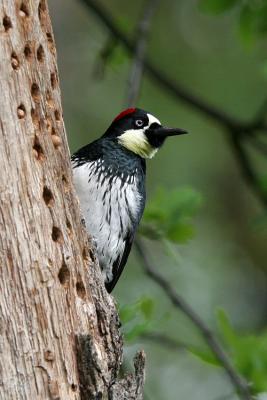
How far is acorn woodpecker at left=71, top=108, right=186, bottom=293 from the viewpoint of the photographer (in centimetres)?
553

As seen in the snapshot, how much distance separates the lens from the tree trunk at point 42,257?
3.88m

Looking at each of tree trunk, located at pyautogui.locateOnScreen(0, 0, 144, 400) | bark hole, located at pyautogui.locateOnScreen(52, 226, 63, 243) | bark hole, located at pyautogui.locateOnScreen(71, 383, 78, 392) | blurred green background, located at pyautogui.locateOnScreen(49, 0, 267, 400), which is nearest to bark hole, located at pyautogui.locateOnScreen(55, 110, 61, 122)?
tree trunk, located at pyautogui.locateOnScreen(0, 0, 144, 400)

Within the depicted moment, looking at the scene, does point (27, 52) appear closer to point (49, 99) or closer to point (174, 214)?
point (49, 99)

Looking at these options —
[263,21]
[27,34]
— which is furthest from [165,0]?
[27,34]

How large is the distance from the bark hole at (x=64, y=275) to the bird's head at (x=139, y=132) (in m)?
2.06

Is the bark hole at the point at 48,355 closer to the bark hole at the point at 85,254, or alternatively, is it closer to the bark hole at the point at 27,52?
the bark hole at the point at 85,254

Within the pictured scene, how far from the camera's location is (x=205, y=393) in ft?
36.1

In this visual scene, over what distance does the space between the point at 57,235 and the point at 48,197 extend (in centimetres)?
16

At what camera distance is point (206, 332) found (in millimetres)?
5816

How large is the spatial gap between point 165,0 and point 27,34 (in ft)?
24.1

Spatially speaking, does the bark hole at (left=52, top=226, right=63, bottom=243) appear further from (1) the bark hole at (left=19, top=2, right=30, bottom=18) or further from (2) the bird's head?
(2) the bird's head

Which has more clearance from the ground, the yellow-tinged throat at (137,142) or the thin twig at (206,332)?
the yellow-tinged throat at (137,142)

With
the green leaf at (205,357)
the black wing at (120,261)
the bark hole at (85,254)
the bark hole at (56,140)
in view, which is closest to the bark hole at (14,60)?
the bark hole at (56,140)

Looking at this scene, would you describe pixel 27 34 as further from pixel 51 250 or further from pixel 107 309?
pixel 107 309
